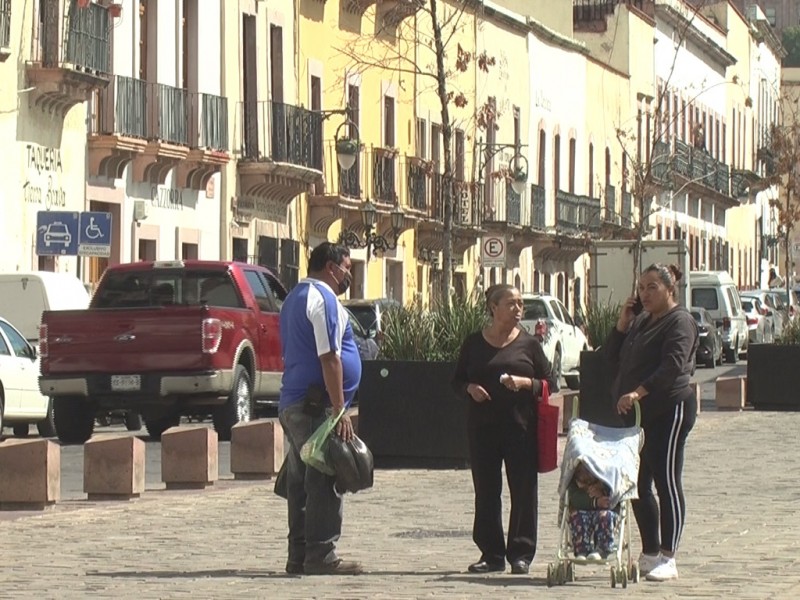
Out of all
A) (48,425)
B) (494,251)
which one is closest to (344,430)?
(48,425)

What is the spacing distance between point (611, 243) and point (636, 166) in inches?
175

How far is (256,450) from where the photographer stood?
68.1 ft

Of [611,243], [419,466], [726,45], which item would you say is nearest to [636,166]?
[611,243]

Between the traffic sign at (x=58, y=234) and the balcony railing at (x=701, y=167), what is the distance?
4497cm

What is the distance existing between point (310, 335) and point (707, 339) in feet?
129

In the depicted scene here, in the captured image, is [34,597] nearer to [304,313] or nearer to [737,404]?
[304,313]

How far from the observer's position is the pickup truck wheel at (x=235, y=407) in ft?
86.1

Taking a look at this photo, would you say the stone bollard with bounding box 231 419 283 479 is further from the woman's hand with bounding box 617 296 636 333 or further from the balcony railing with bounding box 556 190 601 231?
the balcony railing with bounding box 556 190 601 231

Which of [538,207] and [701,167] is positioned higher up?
[701,167]

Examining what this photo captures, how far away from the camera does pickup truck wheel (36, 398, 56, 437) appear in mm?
27656

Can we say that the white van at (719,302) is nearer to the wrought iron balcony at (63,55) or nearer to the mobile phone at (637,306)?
the wrought iron balcony at (63,55)

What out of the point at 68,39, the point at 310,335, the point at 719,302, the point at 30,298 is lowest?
the point at 310,335

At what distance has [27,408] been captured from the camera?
2719 centimetres

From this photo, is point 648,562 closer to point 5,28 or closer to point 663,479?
point 663,479
